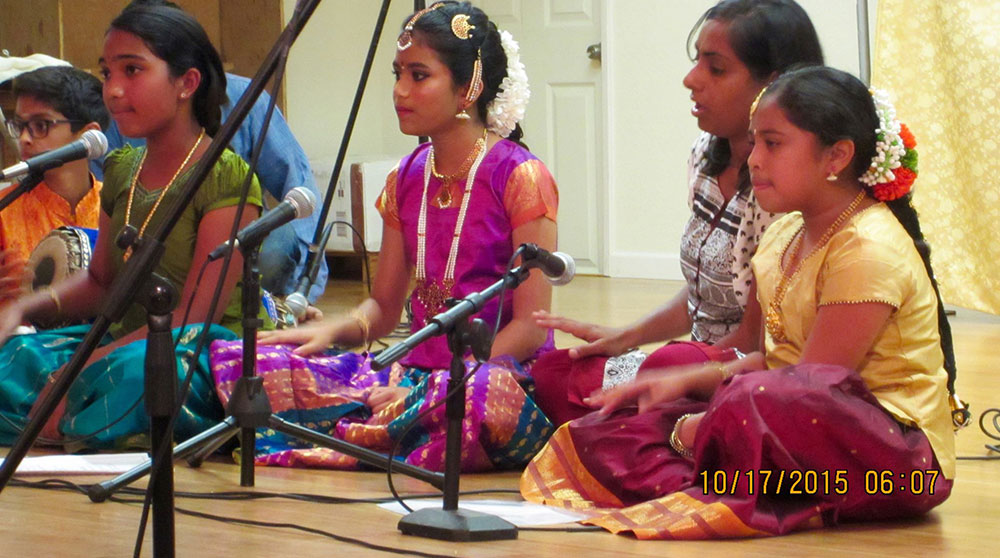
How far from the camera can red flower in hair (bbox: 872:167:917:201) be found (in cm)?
249

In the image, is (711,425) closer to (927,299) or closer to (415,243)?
(927,299)

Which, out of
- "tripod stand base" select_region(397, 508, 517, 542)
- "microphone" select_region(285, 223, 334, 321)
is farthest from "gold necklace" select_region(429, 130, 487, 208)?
"tripod stand base" select_region(397, 508, 517, 542)

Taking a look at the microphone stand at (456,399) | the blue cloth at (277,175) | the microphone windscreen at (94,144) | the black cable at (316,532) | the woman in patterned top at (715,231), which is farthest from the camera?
the blue cloth at (277,175)

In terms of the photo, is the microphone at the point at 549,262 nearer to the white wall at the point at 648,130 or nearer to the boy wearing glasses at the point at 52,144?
the boy wearing glasses at the point at 52,144

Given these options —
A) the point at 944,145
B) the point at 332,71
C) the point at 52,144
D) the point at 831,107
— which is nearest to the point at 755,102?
the point at 831,107

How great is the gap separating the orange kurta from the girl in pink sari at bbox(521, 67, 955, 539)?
1.98 m

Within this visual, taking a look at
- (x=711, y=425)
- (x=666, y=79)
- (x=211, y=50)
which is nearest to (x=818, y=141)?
(x=711, y=425)

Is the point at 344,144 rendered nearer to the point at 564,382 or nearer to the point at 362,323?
the point at 362,323

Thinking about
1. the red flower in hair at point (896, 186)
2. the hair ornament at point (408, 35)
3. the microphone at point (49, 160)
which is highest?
the hair ornament at point (408, 35)

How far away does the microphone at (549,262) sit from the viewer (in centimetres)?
218

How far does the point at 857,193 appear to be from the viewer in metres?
2.51

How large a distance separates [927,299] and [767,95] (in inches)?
18.8

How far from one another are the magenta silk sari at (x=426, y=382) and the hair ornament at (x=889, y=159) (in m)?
0.92

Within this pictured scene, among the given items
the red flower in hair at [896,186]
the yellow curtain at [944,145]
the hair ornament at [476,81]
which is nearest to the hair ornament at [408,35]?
the hair ornament at [476,81]
